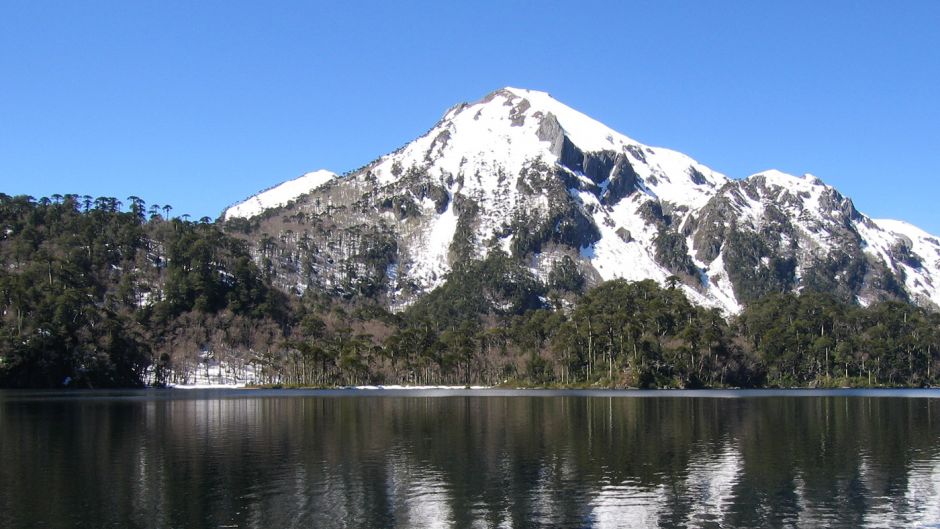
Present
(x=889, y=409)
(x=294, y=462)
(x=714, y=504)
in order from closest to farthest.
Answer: (x=714, y=504)
(x=294, y=462)
(x=889, y=409)

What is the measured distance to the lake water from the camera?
145 feet

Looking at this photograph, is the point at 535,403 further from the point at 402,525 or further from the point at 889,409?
the point at 402,525

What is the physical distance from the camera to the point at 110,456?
65.8 m

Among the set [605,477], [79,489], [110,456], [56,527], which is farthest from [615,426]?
[56,527]

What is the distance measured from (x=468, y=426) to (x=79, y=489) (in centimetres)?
4587

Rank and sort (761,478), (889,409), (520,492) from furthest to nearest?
(889,409) → (761,478) → (520,492)

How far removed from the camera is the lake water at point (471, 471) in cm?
4406

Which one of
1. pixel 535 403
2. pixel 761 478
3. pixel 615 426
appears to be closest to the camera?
pixel 761 478

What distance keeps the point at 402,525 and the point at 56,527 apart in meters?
16.0

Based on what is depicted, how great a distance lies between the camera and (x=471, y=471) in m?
58.1

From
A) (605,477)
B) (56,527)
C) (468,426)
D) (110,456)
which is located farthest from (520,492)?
(468,426)

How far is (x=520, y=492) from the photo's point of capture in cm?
5031

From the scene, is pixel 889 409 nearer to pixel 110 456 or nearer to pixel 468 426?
pixel 468 426

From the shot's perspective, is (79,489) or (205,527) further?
(79,489)
